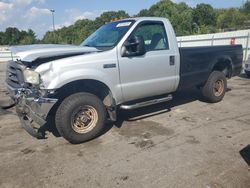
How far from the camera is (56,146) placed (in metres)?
4.87

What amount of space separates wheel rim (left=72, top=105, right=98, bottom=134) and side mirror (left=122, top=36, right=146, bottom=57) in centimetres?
120

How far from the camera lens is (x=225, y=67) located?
7641 millimetres

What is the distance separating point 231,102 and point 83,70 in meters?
4.40

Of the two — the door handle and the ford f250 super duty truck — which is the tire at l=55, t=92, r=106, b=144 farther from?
the door handle

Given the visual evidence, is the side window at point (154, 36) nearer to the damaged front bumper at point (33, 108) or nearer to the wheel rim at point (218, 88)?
the wheel rim at point (218, 88)

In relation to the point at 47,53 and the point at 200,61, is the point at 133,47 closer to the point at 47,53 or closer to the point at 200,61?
the point at 47,53

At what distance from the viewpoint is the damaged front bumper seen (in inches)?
177

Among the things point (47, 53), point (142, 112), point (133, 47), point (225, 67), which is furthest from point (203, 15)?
point (47, 53)

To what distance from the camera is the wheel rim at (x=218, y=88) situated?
7.33 meters

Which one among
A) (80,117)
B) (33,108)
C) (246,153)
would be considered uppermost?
(33,108)

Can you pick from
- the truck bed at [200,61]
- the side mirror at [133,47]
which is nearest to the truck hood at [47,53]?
the side mirror at [133,47]

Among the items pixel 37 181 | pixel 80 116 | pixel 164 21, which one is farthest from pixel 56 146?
pixel 164 21

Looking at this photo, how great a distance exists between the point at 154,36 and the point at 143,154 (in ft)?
8.71

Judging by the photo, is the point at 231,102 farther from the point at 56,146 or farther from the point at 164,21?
the point at 56,146
